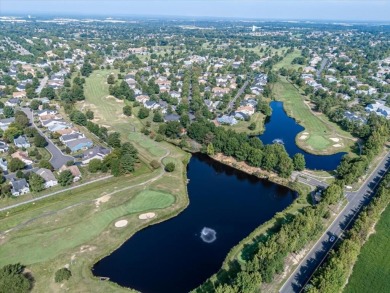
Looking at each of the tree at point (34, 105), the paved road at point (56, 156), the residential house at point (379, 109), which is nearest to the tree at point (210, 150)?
the paved road at point (56, 156)

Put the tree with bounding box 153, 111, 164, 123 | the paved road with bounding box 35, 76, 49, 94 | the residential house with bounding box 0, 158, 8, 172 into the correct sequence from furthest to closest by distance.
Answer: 1. the paved road with bounding box 35, 76, 49, 94
2. the tree with bounding box 153, 111, 164, 123
3. the residential house with bounding box 0, 158, 8, 172

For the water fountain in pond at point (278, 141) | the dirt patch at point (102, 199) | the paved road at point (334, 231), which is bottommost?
the water fountain in pond at point (278, 141)

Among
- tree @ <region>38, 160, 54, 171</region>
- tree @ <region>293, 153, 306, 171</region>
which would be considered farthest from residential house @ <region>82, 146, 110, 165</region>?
tree @ <region>293, 153, 306, 171</region>

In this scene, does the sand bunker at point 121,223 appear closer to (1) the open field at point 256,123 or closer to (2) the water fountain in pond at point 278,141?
(1) the open field at point 256,123

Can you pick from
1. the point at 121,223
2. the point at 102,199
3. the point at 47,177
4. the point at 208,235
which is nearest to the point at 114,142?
the point at 47,177

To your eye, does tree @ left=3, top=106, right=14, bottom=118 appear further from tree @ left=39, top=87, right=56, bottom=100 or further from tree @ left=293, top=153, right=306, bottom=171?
tree @ left=293, top=153, right=306, bottom=171
